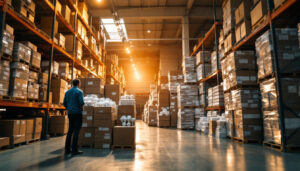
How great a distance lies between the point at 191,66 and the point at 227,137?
186 inches

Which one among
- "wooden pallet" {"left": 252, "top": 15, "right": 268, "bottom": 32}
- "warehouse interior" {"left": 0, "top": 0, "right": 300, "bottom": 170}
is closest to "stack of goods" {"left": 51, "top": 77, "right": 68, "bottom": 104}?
"warehouse interior" {"left": 0, "top": 0, "right": 300, "bottom": 170}

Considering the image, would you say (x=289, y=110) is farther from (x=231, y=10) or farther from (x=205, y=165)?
(x=231, y=10)

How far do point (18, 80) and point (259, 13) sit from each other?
6.39 meters

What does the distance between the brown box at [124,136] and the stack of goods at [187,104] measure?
224 inches

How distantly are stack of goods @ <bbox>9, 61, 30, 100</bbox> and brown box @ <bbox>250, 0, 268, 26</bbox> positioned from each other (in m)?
6.26

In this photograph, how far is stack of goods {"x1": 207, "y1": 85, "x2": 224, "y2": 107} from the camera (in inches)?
281

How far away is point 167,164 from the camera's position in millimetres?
2891

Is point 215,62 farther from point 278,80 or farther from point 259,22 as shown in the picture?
point 278,80

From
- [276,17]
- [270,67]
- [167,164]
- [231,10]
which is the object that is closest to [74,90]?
[167,164]

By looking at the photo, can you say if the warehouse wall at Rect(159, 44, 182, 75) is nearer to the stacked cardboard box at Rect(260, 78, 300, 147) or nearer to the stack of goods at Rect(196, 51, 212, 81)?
the stack of goods at Rect(196, 51, 212, 81)

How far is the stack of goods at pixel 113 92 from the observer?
6930 millimetres

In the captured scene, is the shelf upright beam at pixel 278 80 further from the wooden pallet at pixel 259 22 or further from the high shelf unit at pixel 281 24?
the wooden pallet at pixel 259 22

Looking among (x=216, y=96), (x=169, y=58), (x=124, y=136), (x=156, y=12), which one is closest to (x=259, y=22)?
(x=216, y=96)

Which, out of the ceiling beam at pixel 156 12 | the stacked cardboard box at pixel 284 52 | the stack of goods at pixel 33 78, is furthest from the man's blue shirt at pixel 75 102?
the ceiling beam at pixel 156 12
